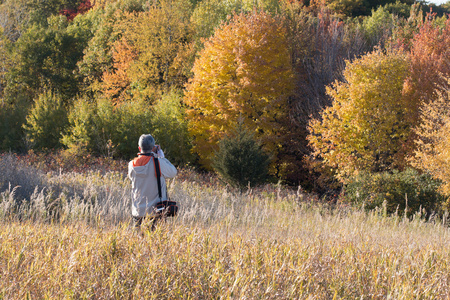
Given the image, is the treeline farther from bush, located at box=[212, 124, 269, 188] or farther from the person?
the person

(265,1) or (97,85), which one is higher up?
(265,1)

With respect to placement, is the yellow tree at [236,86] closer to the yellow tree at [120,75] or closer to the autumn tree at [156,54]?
the autumn tree at [156,54]

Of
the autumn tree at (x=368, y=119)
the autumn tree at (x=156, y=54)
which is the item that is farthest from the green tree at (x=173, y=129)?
the autumn tree at (x=368, y=119)

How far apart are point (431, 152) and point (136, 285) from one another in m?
19.0

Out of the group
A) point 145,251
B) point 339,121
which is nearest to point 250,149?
point 339,121

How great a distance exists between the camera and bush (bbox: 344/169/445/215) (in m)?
15.3

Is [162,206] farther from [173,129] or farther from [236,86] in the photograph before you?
[173,129]

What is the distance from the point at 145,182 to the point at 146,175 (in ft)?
0.28

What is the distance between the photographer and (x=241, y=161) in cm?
1451

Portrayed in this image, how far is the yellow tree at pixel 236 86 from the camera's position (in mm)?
21656

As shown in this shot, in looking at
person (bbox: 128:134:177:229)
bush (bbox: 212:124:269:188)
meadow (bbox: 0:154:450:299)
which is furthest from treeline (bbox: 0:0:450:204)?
meadow (bbox: 0:154:450:299)

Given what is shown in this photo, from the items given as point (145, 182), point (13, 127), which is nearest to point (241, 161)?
point (145, 182)

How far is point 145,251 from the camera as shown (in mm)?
3459

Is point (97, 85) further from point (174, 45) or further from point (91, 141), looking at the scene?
point (91, 141)
